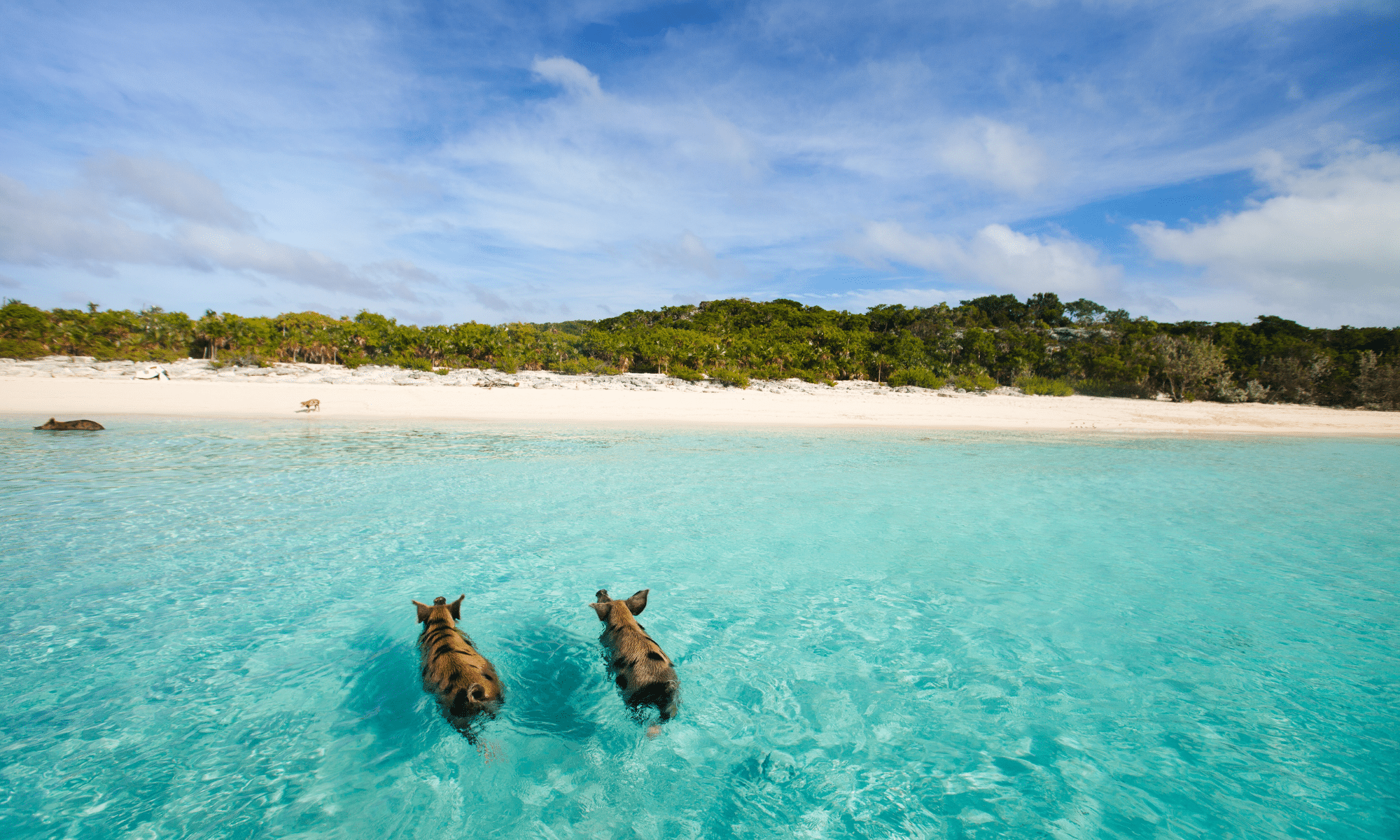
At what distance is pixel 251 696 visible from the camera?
11.6 feet

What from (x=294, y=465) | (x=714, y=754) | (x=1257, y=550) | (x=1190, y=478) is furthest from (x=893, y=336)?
(x=714, y=754)

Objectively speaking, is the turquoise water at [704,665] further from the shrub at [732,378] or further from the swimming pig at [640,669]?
the shrub at [732,378]

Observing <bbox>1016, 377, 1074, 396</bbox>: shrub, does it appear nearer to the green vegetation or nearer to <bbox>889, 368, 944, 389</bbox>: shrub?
the green vegetation

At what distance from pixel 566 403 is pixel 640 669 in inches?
815

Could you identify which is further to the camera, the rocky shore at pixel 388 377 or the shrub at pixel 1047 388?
the shrub at pixel 1047 388

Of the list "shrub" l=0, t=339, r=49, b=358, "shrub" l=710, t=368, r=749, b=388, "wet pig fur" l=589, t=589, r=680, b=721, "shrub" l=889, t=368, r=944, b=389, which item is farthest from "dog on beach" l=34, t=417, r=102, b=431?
"shrub" l=889, t=368, r=944, b=389

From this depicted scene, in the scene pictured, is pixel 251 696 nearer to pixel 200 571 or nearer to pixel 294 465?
pixel 200 571

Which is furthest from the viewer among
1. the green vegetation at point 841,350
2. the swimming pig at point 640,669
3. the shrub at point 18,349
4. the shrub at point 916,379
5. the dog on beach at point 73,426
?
the shrub at point 916,379

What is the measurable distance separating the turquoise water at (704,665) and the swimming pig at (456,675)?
1.21 ft

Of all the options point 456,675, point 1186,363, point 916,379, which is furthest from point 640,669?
point 1186,363

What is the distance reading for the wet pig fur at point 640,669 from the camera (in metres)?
3.02

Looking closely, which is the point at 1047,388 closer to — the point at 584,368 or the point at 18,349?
the point at 584,368

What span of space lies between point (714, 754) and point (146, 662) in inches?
160

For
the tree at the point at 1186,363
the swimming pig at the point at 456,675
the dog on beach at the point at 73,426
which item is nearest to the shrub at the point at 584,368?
the dog on beach at the point at 73,426
